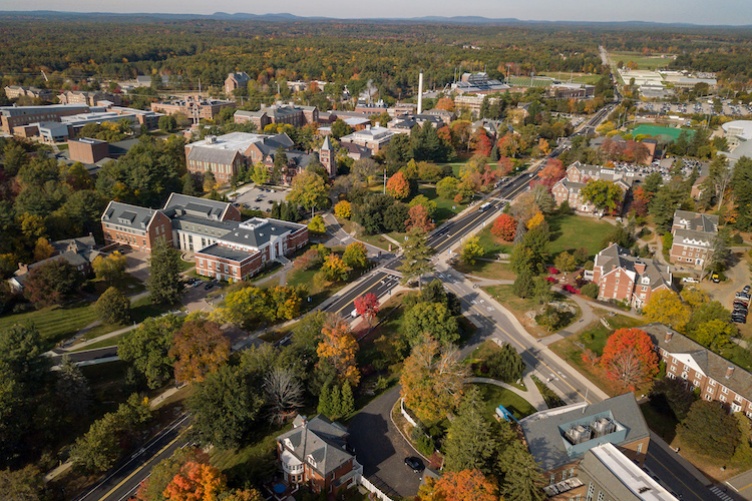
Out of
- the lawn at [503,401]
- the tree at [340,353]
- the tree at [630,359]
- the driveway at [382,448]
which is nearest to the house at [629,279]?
the tree at [630,359]

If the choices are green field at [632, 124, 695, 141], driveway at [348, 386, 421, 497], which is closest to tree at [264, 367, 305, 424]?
driveway at [348, 386, 421, 497]

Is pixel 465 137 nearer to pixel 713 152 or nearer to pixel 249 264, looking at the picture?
pixel 713 152

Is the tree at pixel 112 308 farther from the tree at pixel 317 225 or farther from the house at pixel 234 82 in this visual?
the house at pixel 234 82

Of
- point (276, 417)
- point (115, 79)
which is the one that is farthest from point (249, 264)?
point (115, 79)

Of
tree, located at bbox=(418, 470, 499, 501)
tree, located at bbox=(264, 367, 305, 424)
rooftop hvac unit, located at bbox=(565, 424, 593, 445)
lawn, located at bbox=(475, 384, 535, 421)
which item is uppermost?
rooftop hvac unit, located at bbox=(565, 424, 593, 445)

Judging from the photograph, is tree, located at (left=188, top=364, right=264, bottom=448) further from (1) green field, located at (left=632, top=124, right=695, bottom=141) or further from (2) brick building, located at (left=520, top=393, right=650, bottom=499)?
(1) green field, located at (left=632, top=124, right=695, bottom=141)

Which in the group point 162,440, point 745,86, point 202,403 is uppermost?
point 745,86
